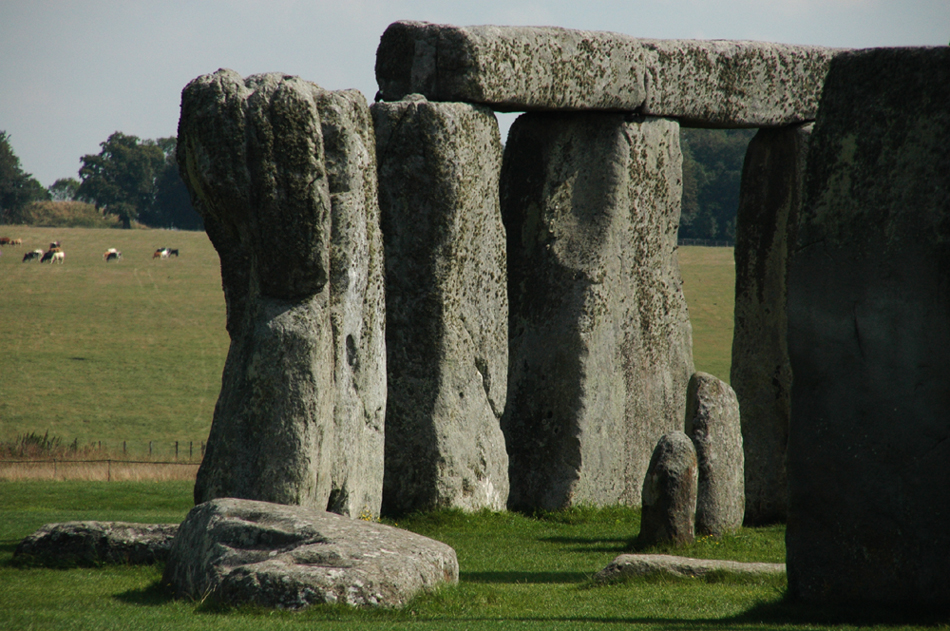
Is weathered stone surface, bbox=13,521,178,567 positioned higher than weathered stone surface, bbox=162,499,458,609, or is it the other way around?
weathered stone surface, bbox=162,499,458,609

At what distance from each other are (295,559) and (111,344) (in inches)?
1606

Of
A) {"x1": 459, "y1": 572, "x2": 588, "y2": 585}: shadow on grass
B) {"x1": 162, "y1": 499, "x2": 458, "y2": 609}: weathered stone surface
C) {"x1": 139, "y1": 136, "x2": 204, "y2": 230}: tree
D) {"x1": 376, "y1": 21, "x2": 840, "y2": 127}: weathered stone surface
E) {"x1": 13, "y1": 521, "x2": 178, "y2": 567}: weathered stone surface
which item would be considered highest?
{"x1": 139, "y1": 136, "x2": 204, "y2": 230}: tree

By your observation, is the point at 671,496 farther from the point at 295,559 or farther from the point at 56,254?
the point at 56,254

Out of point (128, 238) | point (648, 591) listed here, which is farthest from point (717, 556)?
point (128, 238)

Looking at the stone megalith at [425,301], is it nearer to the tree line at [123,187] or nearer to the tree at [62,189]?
the tree line at [123,187]

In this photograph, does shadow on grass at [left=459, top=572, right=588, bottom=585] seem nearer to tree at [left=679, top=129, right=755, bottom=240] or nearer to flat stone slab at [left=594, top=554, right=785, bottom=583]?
flat stone slab at [left=594, top=554, right=785, bottom=583]

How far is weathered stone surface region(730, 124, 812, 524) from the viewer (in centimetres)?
1711

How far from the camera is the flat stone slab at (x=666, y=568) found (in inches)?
396

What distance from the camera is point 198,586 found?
854 cm

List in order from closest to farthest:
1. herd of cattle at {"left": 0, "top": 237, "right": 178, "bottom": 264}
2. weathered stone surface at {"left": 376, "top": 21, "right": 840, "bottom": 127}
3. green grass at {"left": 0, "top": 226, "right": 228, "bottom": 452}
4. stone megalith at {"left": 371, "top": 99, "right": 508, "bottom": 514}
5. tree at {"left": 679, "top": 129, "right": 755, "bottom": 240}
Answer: stone megalith at {"left": 371, "top": 99, "right": 508, "bottom": 514} → weathered stone surface at {"left": 376, "top": 21, "right": 840, "bottom": 127} → green grass at {"left": 0, "top": 226, "right": 228, "bottom": 452} → herd of cattle at {"left": 0, "top": 237, "right": 178, "bottom": 264} → tree at {"left": 679, "top": 129, "right": 755, "bottom": 240}

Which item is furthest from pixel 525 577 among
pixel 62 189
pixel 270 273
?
pixel 62 189

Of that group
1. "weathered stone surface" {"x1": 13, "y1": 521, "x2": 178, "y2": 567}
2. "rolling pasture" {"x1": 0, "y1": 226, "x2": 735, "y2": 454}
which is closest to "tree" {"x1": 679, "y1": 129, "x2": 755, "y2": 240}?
"rolling pasture" {"x1": 0, "y1": 226, "x2": 735, "y2": 454}

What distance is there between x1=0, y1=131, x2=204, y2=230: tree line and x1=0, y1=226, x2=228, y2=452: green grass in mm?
20506

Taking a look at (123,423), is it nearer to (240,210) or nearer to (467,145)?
(467,145)
